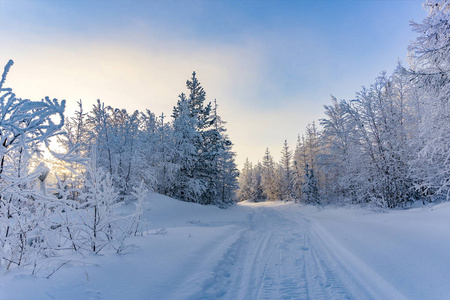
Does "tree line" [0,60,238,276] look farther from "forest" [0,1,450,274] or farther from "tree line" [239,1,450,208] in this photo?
"tree line" [239,1,450,208]

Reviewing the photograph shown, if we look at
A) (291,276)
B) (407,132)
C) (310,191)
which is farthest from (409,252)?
(310,191)

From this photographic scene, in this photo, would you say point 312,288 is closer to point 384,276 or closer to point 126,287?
point 384,276

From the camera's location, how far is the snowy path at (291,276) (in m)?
3.68

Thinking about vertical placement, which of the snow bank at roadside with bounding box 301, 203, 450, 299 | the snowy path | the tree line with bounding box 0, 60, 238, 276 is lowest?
the snowy path

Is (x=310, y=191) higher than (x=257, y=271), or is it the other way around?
(x=310, y=191)

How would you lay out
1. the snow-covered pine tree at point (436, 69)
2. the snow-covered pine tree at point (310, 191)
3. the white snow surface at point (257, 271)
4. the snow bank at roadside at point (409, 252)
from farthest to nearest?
1. the snow-covered pine tree at point (310, 191)
2. the snow-covered pine tree at point (436, 69)
3. the snow bank at roadside at point (409, 252)
4. the white snow surface at point (257, 271)

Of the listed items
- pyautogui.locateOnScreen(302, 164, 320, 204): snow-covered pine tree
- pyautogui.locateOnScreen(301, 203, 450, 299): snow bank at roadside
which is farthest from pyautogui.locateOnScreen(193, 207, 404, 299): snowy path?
pyautogui.locateOnScreen(302, 164, 320, 204): snow-covered pine tree

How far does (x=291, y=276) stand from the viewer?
4449mm

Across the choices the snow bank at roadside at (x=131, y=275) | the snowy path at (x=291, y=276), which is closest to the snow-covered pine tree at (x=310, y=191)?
the snowy path at (x=291, y=276)

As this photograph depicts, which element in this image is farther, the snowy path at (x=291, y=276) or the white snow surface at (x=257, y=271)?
the snowy path at (x=291, y=276)

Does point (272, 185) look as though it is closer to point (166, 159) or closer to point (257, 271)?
point (166, 159)

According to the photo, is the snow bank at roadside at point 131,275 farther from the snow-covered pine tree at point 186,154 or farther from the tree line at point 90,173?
the snow-covered pine tree at point 186,154

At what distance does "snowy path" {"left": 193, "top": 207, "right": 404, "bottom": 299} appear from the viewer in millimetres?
3682

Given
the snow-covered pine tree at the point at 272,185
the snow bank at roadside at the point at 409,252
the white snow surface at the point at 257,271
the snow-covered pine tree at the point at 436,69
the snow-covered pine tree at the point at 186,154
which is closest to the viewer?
the white snow surface at the point at 257,271
